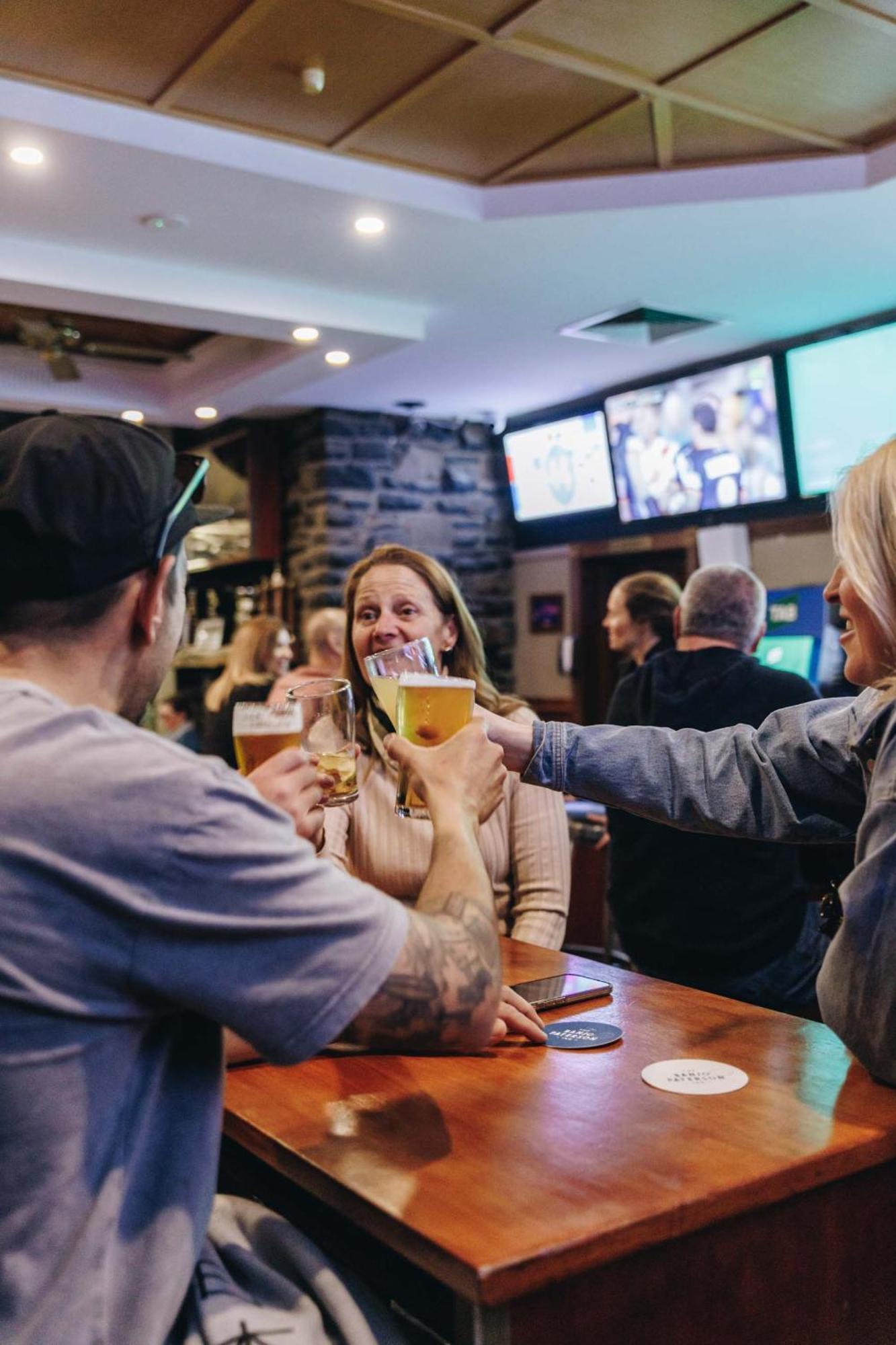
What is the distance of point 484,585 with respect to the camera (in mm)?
7824

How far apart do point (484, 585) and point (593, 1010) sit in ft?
20.1

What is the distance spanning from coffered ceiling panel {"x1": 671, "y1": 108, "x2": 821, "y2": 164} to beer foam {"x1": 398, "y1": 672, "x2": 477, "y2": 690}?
2.89 m

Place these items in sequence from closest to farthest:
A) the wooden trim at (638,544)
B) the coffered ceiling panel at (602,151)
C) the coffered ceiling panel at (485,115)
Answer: the coffered ceiling panel at (485,115) < the coffered ceiling panel at (602,151) < the wooden trim at (638,544)

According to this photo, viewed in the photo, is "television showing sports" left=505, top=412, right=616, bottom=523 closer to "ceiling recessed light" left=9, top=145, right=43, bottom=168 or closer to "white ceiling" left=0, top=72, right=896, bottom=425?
"white ceiling" left=0, top=72, right=896, bottom=425

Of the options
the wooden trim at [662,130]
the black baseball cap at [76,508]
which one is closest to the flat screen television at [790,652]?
the wooden trim at [662,130]

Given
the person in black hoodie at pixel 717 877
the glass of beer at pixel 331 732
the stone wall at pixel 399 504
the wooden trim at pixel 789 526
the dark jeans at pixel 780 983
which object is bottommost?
the dark jeans at pixel 780 983

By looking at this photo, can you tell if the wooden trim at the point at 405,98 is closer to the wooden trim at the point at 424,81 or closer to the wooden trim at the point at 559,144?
the wooden trim at the point at 424,81

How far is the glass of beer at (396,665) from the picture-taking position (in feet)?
5.72

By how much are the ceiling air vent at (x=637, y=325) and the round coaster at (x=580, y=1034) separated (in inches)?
167

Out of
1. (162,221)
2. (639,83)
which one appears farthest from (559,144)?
(162,221)

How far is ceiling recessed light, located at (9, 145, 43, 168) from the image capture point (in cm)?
370

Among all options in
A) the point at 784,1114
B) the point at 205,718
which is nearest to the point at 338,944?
the point at 784,1114

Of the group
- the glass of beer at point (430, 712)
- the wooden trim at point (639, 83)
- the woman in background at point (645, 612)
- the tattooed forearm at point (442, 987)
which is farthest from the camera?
the woman in background at point (645, 612)

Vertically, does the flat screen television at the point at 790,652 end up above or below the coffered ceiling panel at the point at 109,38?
below
